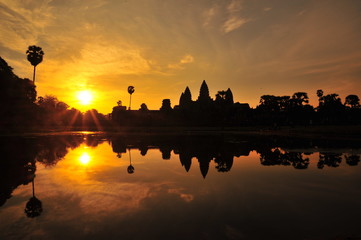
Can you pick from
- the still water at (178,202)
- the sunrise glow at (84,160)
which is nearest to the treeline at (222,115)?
the sunrise glow at (84,160)

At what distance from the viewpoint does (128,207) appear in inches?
313

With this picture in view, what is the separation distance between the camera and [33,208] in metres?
7.79

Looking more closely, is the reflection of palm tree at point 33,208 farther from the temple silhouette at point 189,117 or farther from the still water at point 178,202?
the temple silhouette at point 189,117

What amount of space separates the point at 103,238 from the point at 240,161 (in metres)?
13.6

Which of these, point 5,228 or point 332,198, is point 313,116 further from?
point 5,228

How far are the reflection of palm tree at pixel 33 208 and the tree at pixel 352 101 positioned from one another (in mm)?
130609

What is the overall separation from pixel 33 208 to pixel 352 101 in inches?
5156

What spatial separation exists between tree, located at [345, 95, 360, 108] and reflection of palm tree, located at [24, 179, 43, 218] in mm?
130609

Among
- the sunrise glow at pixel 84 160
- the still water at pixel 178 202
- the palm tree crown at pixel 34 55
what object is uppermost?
the palm tree crown at pixel 34 55

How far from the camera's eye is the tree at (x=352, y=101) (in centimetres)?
10550

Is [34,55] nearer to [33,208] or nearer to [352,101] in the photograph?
[33,208]

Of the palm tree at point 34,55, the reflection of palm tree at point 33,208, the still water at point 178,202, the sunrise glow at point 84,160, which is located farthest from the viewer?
the palm tree at point 34,55

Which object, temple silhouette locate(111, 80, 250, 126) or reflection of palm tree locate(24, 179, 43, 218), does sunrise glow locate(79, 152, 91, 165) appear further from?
temple silhouette locate(111, 80, 250, 126)

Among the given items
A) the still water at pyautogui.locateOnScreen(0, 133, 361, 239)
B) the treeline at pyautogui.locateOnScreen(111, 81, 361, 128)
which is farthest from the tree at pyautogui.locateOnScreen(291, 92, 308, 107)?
the still water at pyautogui.locateOnScreen(0, 133, 361, 239)
